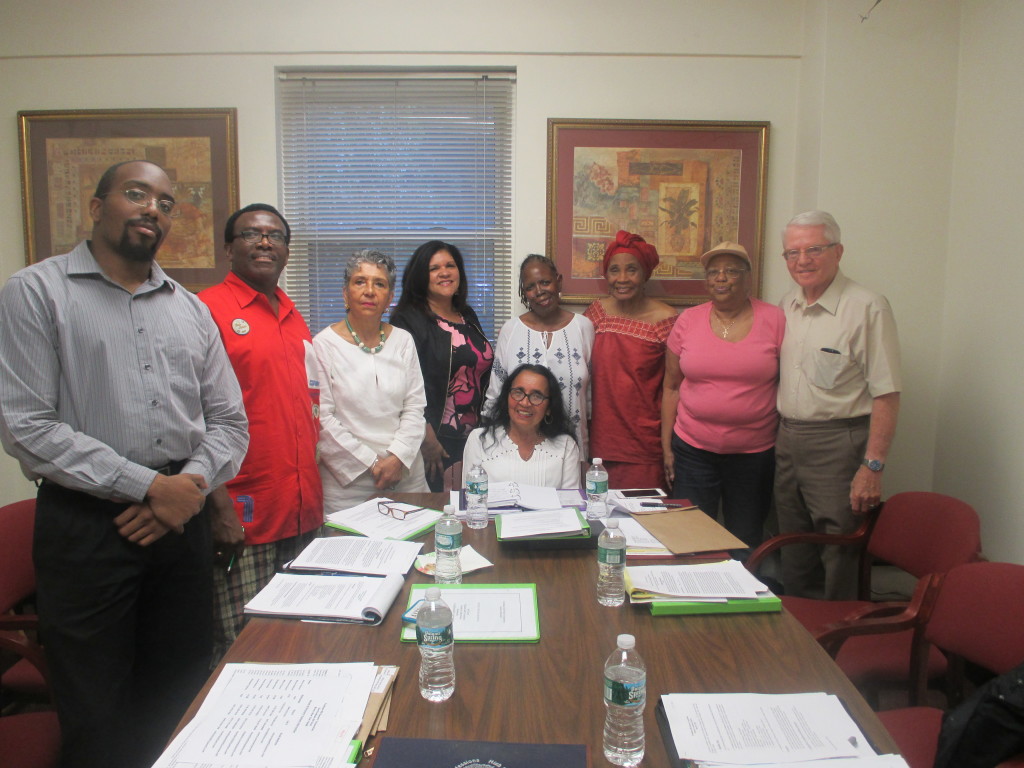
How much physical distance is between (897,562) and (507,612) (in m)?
1.57

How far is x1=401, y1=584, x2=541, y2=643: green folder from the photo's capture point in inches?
51.2

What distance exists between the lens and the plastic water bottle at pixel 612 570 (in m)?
1.47

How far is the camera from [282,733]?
1.02m

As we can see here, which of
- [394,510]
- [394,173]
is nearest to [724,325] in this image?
[394,510]

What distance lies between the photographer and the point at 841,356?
2389 millimetres

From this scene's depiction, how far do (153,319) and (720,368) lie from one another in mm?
2042

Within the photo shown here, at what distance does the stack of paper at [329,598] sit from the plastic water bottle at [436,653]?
0.25 m

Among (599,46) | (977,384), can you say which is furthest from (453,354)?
(977,384)

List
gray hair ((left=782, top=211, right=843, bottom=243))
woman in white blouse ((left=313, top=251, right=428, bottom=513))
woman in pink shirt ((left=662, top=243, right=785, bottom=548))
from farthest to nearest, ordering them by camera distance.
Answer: woman in pink shirt ((left=662, top=243, right=785, bottom=548)), gray hair ((left=782, top=211, right=843, bottom=243)), woman in white blouse ((left=313, top=251, right=428, bottom=513))

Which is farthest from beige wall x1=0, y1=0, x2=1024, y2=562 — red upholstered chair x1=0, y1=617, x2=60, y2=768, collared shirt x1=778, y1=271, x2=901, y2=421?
red upholstered chair x1=0, y1=617, x2=60, y2=768

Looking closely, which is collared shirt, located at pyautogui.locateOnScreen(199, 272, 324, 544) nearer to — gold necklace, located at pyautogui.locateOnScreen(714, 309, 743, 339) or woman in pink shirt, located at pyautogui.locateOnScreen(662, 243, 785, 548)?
woman in pink shirt, located at pyautogui.locateOnScreen(662, 243, 785, 548)

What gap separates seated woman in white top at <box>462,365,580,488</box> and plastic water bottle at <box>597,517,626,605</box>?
34.0 inches

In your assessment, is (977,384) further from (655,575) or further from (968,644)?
(655,575)

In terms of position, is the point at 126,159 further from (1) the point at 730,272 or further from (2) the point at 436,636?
(2) the point at 436,636
